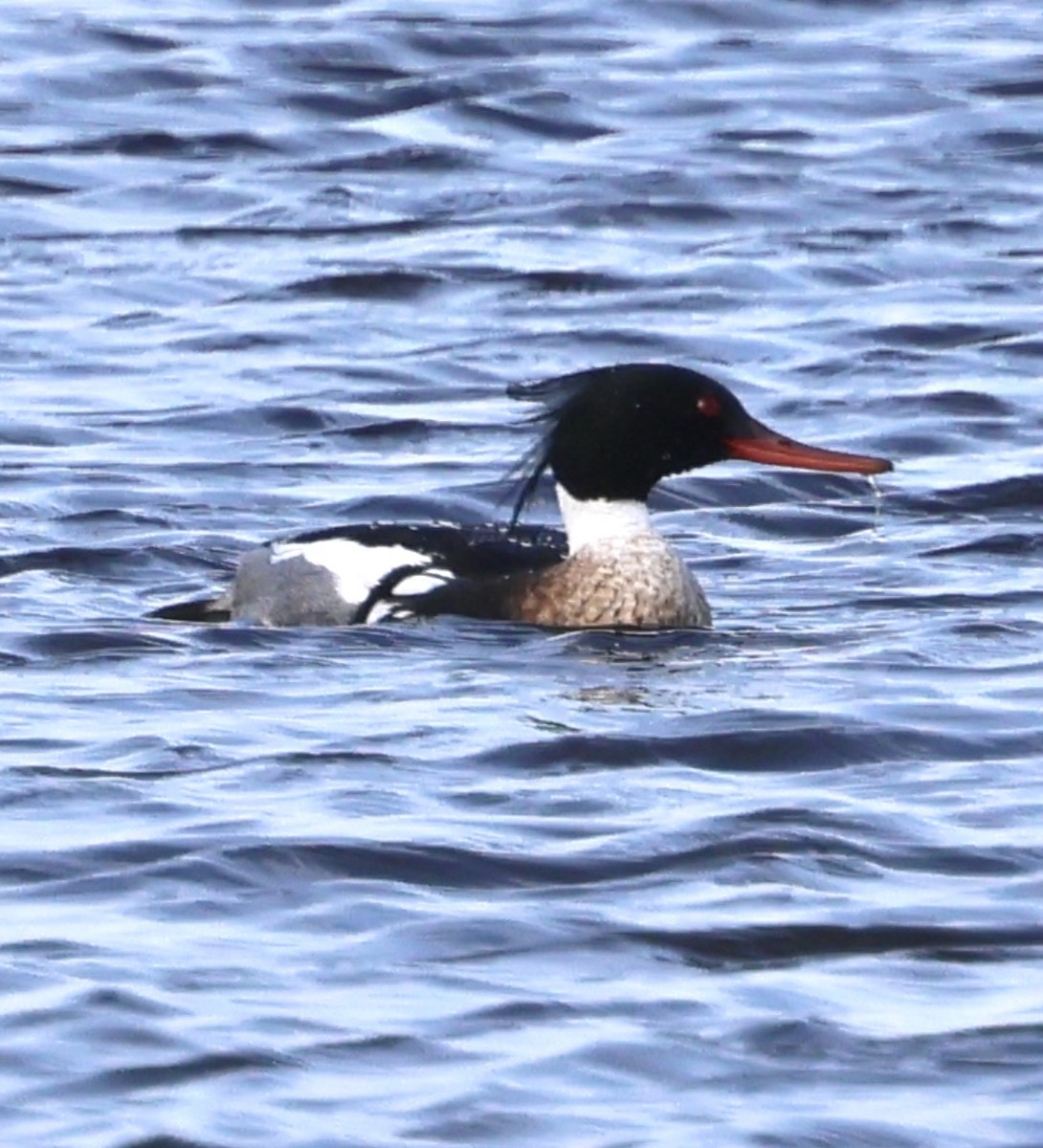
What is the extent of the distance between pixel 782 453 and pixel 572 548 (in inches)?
26.2

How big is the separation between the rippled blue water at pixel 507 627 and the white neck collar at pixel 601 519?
370 mm

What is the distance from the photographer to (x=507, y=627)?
34.6 ft

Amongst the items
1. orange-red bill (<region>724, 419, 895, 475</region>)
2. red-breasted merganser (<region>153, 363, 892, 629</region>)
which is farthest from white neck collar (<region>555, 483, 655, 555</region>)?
orange-red bill (<region>724, 419, 895, 475</region>)

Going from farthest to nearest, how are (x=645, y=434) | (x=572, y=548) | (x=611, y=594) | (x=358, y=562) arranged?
(x=572, y=548) < (x=645, y=434) < (x=611, y=594) < (x=358, y=562)

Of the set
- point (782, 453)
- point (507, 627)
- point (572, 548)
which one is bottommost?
point (507, 627)


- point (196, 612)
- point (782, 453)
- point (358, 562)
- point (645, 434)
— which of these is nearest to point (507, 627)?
point (358, 562)

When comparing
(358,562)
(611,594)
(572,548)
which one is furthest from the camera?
(572,548)

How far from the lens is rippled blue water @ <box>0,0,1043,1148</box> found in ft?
21.6

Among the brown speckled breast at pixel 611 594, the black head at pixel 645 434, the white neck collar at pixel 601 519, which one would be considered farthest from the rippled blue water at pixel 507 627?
the black head at pixel 645 434

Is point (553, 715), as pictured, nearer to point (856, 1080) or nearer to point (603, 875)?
point (603, 875)

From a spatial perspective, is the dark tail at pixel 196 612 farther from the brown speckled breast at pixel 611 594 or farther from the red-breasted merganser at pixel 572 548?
the brown speckled breast at pixel 611 594

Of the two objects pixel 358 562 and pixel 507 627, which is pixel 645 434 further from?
pixel 358 562

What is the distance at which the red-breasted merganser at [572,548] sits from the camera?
10516 mm

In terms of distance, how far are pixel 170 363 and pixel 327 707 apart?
5.90 m
